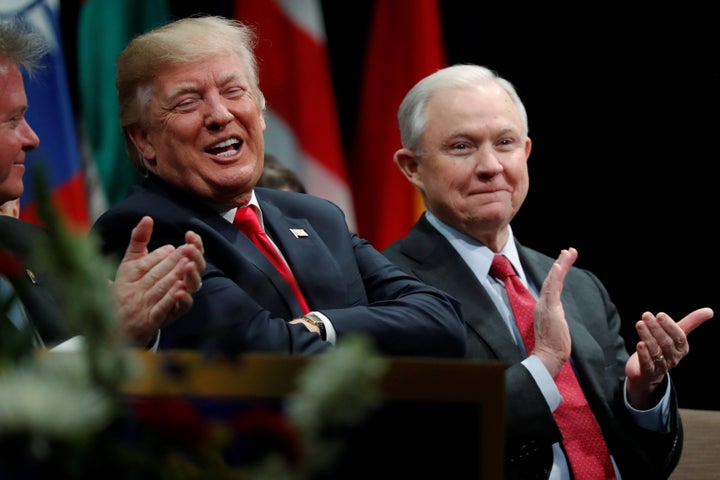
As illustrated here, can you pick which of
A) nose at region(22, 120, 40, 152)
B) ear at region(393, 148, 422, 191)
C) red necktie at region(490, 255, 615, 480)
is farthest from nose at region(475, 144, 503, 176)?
nose at region(22, 120, 40, 152)

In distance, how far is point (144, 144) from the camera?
2.26m

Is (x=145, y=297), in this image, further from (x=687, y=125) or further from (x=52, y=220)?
(x=687, y=125)

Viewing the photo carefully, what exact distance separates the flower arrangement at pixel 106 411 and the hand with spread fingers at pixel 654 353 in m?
1.73

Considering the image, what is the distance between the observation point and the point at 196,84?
86.7 inches

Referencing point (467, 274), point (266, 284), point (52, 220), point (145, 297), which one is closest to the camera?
point (52, 220)

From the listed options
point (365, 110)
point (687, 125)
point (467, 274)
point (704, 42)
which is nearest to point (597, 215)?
point (687, 125)

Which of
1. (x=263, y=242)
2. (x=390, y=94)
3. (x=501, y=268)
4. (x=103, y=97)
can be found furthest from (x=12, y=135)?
(x=390, y=94)

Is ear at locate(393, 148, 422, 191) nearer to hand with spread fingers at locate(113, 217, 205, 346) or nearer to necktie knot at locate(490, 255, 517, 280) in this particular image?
necktie knot at locate(490, 255, 517, 280)

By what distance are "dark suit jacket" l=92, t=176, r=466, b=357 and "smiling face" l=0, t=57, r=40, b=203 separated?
0.59 feet

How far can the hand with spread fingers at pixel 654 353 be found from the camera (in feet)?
7.83

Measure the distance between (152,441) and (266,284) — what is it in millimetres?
1360

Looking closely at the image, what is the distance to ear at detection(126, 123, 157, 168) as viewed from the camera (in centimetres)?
225

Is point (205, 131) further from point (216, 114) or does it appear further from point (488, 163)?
point (488, 163)

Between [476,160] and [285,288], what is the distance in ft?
2.47
